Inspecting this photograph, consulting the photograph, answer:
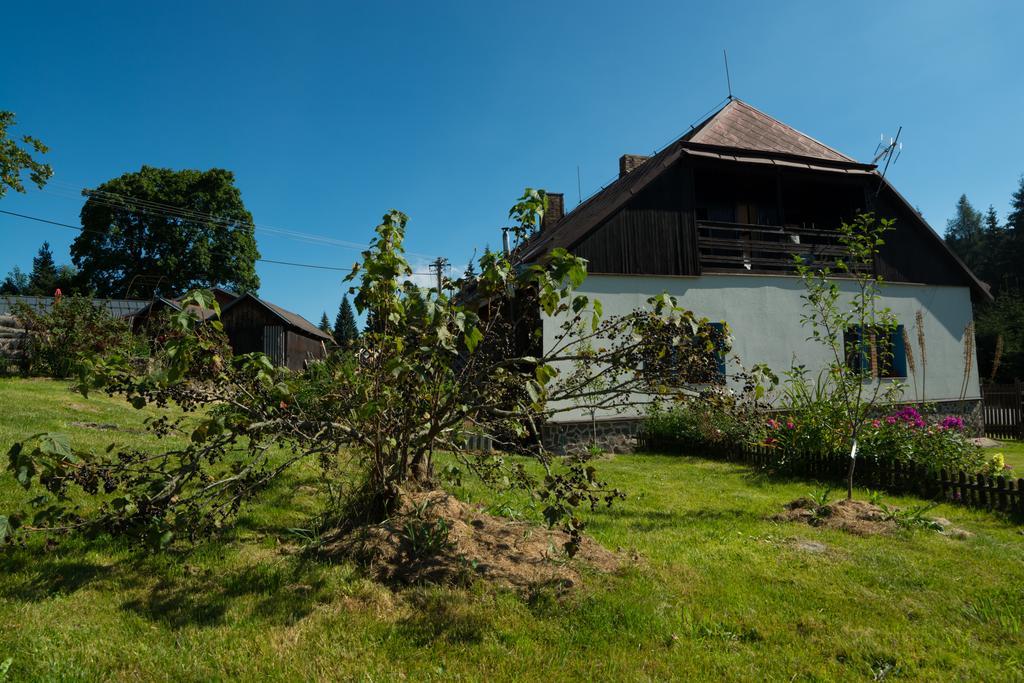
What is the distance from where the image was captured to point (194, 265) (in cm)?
4184

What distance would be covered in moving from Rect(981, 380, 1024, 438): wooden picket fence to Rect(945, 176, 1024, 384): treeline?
1120 millimetres

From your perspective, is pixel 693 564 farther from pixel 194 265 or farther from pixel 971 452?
pixel 194 265

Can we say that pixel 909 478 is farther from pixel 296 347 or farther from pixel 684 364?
pixel 296 347

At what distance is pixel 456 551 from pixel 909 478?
256 inches

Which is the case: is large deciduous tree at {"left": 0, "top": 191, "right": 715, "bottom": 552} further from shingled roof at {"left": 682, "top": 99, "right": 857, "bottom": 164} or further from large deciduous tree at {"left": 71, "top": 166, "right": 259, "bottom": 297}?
large deciduous tree at {"left": 71, "top": 166, "right": 259, "bottom": 297}

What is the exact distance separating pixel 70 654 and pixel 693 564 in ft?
12.6

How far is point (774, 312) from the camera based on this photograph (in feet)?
43.5

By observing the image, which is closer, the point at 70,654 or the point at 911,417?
the point at 70,654

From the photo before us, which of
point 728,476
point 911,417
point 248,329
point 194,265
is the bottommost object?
point 728,476

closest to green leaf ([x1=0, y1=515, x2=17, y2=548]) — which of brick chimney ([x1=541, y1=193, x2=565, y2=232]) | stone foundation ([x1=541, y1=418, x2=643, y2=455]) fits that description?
stone foundation ([x1=541, y1=418, x2=643, y2=455])

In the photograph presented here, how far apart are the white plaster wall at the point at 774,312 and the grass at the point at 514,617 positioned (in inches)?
293

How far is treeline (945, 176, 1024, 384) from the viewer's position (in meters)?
23.2

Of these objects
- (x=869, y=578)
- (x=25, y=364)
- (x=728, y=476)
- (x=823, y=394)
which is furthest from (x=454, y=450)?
(x=25, y=364)

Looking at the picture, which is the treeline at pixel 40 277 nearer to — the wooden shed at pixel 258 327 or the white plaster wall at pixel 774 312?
the wooden shed at pixel 258 327
